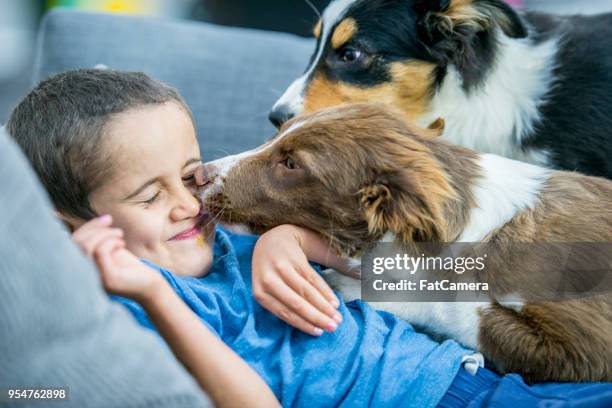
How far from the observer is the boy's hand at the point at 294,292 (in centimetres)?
134

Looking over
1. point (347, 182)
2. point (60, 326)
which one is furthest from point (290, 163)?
point (60, 326)

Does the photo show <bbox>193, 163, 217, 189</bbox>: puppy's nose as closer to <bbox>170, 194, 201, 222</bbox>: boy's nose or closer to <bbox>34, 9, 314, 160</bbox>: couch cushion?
<bbox>170, 194, 201, 222</bbox>: boy's nose

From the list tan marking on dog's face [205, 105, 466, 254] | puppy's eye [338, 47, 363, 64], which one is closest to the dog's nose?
puppy's eye [338, 47, 363, 64]

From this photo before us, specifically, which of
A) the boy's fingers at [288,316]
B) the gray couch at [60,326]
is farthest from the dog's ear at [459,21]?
the gray couch at [60,326]

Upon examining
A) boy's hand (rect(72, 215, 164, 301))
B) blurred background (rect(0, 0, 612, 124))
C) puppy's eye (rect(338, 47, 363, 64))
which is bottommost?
blurred background (rect(0, 0, 612, 124))

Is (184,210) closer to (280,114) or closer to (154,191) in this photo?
(154,191)

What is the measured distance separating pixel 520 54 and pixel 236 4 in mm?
2845

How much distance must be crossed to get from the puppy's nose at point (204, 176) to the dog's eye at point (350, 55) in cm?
78

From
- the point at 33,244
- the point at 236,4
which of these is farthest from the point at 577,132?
the point at 236,4

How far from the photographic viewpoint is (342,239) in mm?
1542

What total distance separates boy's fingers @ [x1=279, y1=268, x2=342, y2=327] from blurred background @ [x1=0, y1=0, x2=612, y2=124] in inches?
112

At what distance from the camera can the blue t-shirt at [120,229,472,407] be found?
1316 mm

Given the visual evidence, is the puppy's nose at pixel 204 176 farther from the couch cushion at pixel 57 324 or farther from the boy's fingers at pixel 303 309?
the couch cushion at pixel 57 324

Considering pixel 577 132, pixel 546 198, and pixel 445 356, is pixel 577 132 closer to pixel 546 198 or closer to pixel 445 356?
pixel 546 198
